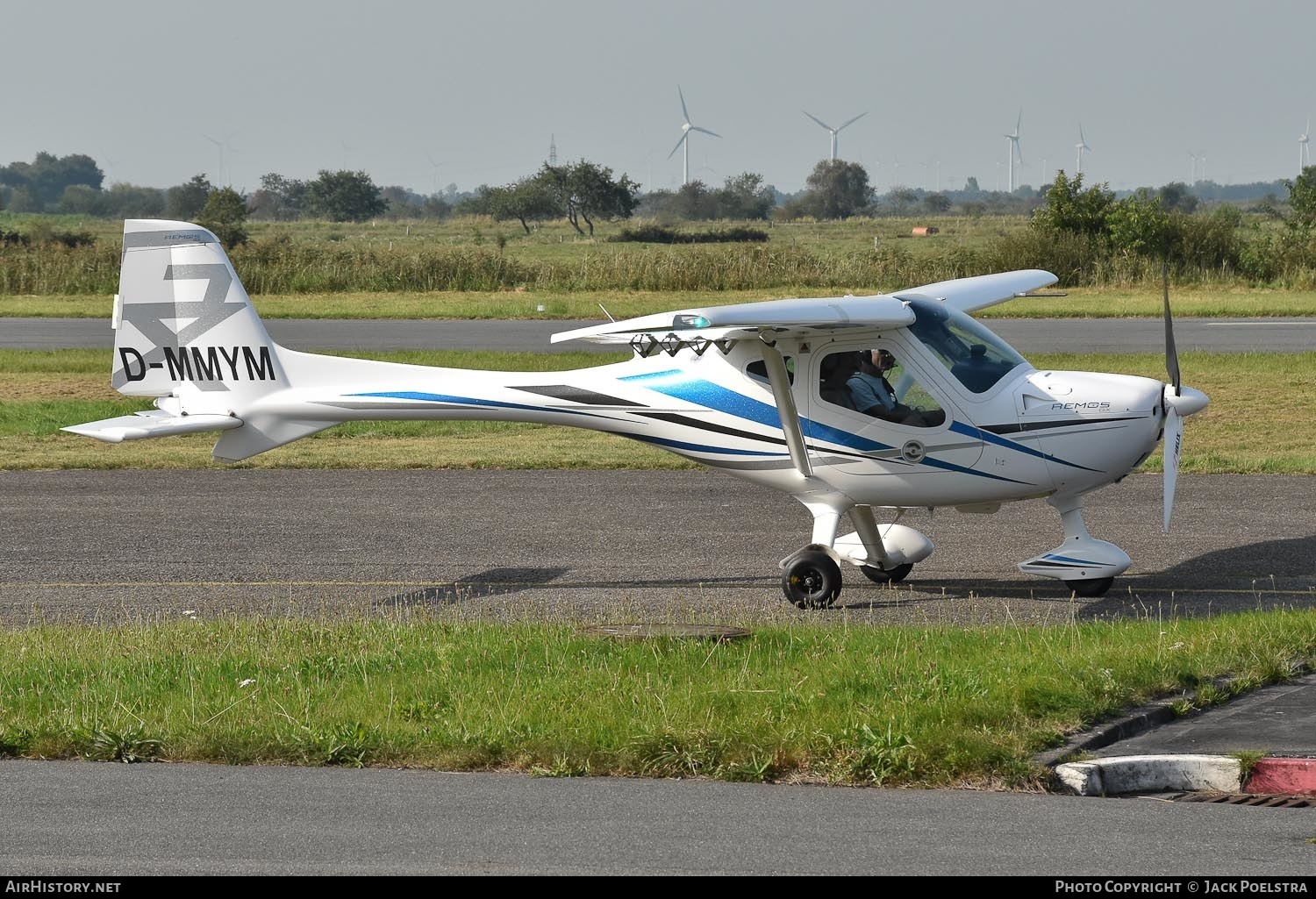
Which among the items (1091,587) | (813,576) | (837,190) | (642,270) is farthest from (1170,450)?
(837,190)

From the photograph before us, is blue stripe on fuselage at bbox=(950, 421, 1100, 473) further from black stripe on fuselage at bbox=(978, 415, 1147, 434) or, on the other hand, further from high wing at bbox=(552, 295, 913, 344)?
high wing at bbox=(552, 295, 913, 344)

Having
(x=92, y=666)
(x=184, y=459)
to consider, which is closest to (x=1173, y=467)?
(x=92, y=666)

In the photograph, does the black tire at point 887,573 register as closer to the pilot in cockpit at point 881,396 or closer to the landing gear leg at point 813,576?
the landing gear leg at point 813,576

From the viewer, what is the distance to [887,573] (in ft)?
42.4

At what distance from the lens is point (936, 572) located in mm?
13242

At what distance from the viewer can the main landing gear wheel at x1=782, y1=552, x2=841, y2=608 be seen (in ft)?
39.4

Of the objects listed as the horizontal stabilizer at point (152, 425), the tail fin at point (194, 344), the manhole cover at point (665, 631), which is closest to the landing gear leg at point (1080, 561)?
the manhole cover at point (665, 631)

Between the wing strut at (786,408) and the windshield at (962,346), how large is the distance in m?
1.09

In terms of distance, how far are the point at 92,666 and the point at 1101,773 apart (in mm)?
6092

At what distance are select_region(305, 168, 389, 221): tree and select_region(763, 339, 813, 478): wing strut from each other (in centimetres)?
11948

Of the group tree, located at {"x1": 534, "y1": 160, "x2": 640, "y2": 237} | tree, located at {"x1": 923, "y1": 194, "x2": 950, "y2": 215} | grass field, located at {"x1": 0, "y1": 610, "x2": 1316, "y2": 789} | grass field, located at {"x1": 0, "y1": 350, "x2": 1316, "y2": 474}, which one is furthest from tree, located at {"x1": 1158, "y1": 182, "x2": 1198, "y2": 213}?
grass field, located at {"x1": 0, "y1": 610, "x2": 1316, "y2": 789}

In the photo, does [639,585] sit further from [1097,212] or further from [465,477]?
[1097,212]

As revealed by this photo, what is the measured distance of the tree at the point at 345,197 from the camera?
416 ft

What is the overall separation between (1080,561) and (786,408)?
2.64 metres
